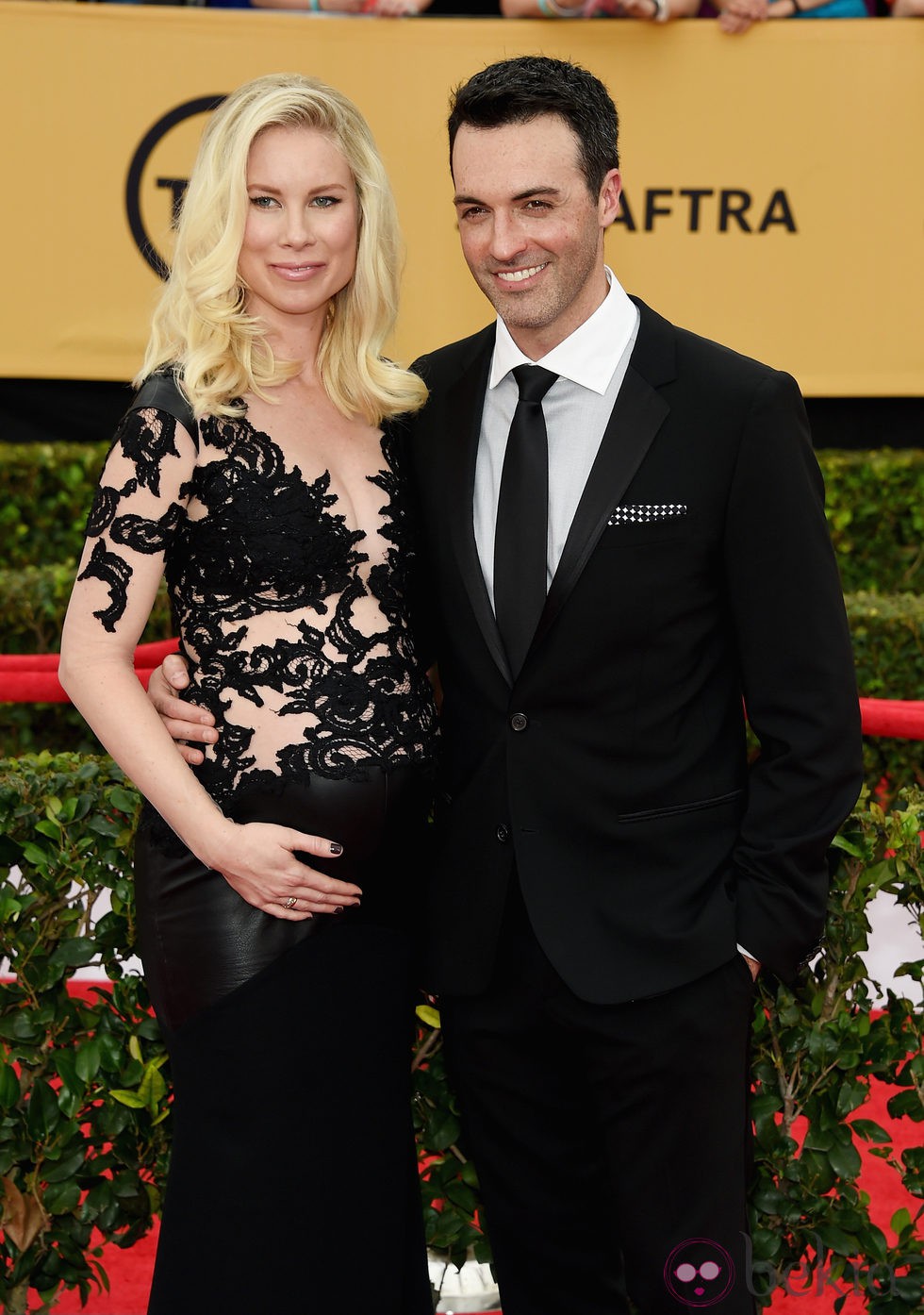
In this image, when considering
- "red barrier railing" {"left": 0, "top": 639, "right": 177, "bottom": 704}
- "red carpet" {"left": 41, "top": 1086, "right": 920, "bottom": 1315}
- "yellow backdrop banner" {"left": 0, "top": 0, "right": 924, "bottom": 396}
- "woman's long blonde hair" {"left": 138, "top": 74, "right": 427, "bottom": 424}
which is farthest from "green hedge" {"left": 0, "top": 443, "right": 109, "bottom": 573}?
"woman's long blonde hair" {"left": 138, "top": 74, "right": 427, "bottom": 424}

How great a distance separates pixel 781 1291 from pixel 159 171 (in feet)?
16.5

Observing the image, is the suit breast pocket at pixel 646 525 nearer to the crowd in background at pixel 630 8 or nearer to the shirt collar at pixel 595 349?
the shirt collar at pixel 595 349

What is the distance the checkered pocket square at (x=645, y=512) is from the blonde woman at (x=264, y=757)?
1.23 ft

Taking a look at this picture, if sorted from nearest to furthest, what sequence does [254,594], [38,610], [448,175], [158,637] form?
[254,594] → [38,610] → [158,637] → [448,175]

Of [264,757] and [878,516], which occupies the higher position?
[878,516]

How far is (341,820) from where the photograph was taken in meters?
2.04

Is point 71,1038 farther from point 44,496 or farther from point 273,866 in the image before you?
point 44,496

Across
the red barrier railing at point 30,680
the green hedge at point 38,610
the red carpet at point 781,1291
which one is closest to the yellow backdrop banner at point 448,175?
the green hedge at point 38,610

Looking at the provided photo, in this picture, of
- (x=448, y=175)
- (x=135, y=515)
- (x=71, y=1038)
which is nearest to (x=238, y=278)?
(x=135, y=515)

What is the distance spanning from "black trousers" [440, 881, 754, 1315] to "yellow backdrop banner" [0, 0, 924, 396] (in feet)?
14.5

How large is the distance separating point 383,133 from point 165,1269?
16.5 feet

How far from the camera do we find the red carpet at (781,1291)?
279 cm

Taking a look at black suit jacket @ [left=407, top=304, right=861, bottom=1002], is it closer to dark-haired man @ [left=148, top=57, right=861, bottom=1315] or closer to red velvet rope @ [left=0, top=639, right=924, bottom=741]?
dark-haired man @ [left=148, top=57, right=861, bottom=1315]

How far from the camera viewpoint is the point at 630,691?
79.4 inches
